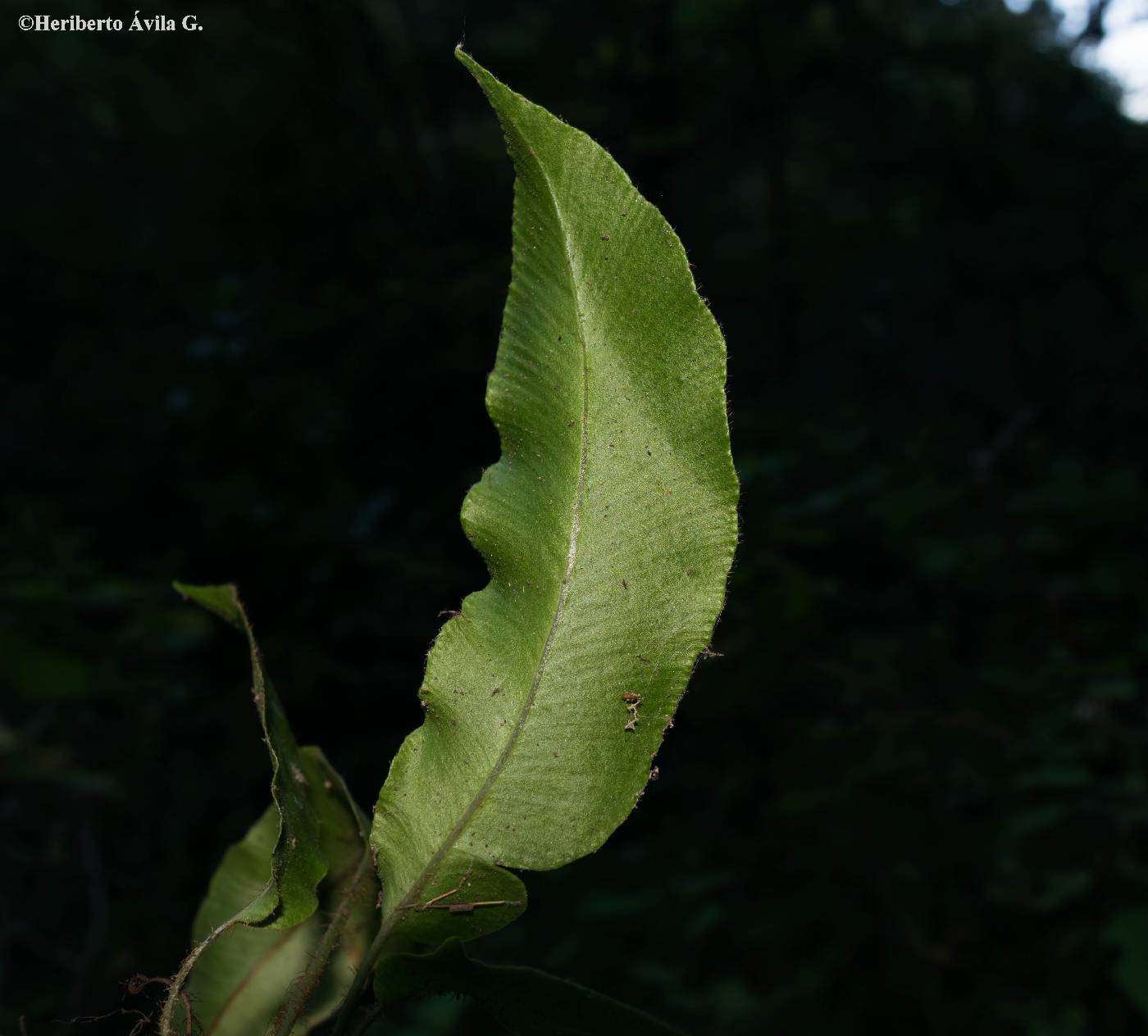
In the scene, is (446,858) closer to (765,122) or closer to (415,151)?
(415,151)

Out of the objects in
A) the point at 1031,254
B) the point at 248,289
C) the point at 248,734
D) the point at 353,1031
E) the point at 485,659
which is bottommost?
the point at 248,734

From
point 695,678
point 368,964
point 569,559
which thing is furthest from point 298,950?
point 695,678

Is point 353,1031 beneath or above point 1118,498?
beneath

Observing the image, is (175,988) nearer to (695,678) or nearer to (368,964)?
(368,964)

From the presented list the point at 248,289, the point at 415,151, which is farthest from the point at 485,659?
the point at 415,151

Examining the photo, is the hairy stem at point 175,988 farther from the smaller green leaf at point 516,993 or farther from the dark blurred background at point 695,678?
the dark blurred background at point 695,678

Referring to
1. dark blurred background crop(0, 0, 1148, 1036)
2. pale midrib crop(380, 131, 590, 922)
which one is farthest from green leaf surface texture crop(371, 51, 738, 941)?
dark blurred background crop(0, 0, 1148, 1036)
